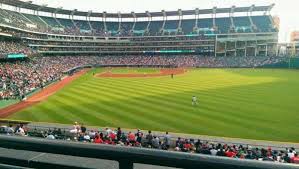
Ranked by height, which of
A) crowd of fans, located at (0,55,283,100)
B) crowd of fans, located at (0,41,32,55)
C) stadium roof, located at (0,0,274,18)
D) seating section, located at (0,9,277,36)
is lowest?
crowd of fans, located at (0,55,283,100)

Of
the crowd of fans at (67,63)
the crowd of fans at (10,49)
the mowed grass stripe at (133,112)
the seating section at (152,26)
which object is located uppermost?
the seating section at (152,26)

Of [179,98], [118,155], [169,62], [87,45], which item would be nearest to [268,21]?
[169,62]

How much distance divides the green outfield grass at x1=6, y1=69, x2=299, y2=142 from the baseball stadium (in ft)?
0.34

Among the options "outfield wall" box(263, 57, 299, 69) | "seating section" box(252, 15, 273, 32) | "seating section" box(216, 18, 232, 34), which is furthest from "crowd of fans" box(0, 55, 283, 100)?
"seating section" box(252, 15, 273, 32)

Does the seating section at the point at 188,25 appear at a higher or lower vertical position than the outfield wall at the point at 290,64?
higher

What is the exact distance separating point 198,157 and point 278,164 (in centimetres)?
53

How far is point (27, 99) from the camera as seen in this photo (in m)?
42.8

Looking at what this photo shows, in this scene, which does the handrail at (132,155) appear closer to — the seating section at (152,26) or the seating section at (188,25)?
the seating section at (152,26)

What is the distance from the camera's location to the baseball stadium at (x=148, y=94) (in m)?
2.89

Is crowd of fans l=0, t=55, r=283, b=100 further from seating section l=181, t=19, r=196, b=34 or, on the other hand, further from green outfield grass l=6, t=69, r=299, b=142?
seating section l=181, t=19, r=196, b=34

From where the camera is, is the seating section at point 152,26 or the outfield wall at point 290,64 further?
the seating section at point 152,26

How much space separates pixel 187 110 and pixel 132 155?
31111 millimetres

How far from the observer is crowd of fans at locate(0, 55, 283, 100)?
174 ft

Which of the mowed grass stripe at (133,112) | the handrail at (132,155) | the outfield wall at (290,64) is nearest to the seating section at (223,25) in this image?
the outfield wall at (290,64)
